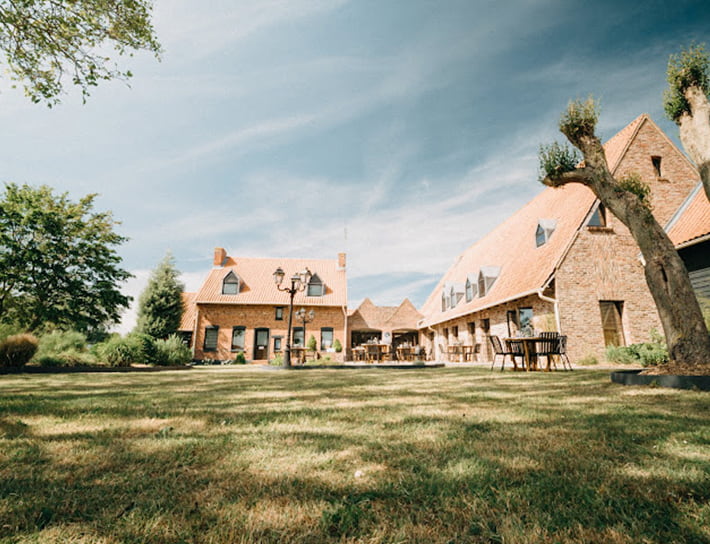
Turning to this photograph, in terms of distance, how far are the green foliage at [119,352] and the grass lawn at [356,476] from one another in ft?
35.3

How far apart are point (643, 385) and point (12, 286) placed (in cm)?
2051

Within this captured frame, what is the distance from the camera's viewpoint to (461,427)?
2822 millimetres

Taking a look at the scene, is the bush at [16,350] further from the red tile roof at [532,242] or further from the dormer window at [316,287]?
the dormer window at [316,287]

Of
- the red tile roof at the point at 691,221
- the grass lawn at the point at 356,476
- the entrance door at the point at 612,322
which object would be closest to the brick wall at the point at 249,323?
the entrance door at the point at 612,322

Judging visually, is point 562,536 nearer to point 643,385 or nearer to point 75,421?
point 75,421

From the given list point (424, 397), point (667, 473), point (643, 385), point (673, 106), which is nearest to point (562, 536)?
point (667, 473)

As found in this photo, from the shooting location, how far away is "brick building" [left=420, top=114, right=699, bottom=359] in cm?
1236

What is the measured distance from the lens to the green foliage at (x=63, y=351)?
38.8 feet

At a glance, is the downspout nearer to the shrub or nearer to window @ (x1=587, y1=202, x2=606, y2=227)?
the shrub

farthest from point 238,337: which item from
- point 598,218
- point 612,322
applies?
point 598,218

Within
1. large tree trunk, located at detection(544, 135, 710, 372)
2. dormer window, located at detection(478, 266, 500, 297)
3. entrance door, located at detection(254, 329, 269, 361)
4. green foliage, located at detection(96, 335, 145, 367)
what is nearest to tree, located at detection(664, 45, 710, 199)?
large tree trunk, located at detection(544, 135, 710, 372)

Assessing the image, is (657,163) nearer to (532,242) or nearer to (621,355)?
(532,242)

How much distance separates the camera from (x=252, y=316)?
25656 mm

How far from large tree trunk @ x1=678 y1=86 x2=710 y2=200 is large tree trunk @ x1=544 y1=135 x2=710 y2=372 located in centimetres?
139
